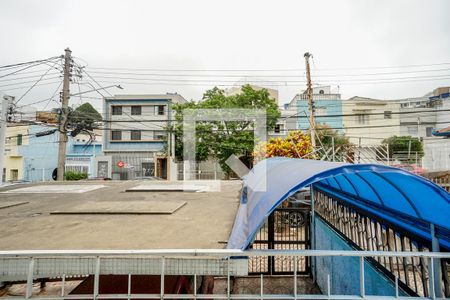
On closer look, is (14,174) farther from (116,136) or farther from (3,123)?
(3,123)

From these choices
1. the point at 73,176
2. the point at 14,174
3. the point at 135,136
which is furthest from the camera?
the point at 135,136

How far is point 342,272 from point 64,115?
502 inches

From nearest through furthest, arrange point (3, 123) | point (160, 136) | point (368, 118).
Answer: point (3, 123) < point (160, 136) < point (368, 118)

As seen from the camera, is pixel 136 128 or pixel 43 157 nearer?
pixel 43 157

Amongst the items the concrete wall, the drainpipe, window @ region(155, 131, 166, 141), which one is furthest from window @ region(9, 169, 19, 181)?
the drainpipe

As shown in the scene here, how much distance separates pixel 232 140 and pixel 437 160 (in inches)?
703

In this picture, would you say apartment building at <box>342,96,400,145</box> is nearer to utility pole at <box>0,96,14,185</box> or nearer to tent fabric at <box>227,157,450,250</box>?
tent fabric at <box>227,157,450,250</box>

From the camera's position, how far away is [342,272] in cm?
417

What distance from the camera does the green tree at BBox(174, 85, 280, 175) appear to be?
19.7 meters

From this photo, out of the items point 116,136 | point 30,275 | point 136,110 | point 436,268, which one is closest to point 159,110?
point 136,110

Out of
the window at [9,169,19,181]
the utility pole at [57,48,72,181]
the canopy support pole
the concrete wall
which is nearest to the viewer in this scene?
the concrete wall

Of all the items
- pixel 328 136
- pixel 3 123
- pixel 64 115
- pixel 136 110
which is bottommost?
pixel 3 123

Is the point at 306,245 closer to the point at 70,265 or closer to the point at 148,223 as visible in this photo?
the point at 148,223

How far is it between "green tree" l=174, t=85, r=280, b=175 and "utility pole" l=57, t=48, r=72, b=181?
29.4 ft
